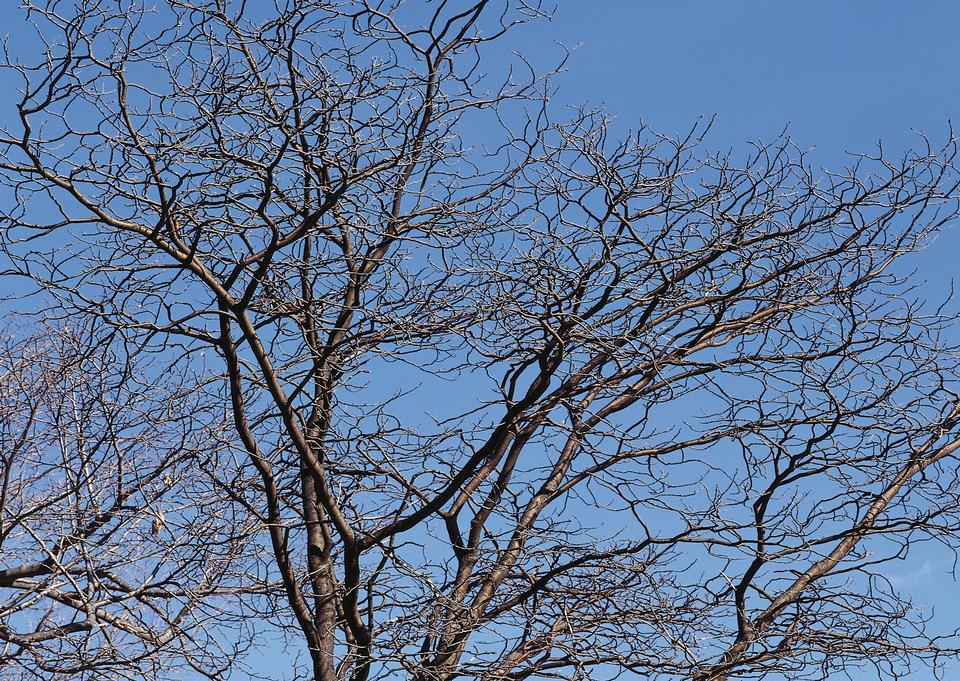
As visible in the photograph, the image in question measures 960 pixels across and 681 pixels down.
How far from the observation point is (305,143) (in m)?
5.11

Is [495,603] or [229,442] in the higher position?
[229,442]

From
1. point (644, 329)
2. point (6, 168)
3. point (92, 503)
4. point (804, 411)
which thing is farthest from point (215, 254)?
point (804, 411)

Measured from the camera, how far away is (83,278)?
512 cm

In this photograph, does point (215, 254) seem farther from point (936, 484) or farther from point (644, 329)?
point (936, 484)

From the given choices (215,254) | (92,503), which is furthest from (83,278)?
(92,503)

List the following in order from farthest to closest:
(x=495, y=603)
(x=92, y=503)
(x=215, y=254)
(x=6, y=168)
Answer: (x=92, y=503), (x=495, y=603), (x=215, y=254), (x=6, y=168)

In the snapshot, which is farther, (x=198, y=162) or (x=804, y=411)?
(x=804, y=411)

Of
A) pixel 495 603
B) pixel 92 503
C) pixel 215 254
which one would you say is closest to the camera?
pixel 215 254

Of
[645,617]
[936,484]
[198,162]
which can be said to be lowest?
[645,617]

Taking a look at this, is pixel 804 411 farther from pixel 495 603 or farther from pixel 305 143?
pixel 305 143

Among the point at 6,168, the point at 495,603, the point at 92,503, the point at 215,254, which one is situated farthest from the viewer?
the point at 92,503

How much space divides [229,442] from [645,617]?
2.42 m

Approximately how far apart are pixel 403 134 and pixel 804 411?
9.00 feet

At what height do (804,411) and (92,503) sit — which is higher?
(92,503)
